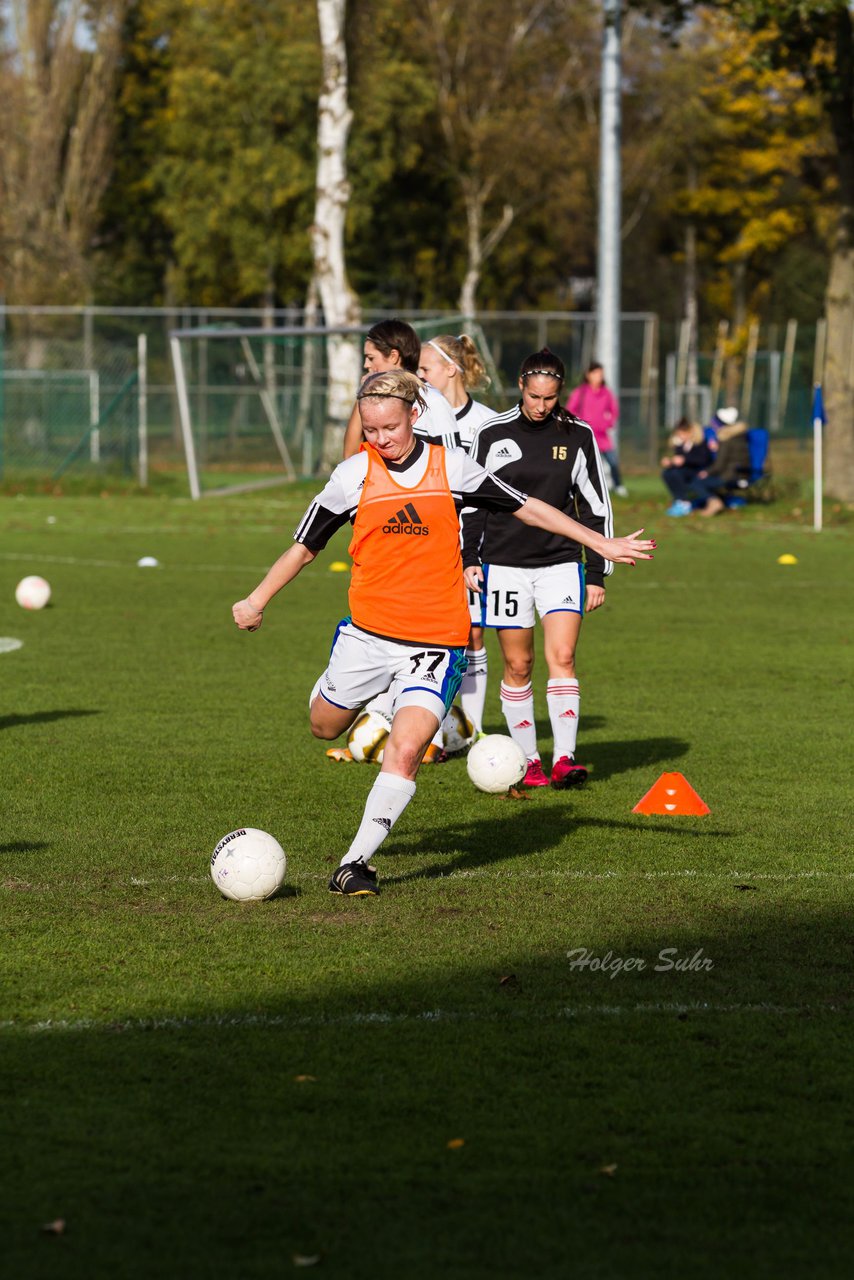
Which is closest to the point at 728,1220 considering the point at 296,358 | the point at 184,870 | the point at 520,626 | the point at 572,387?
the point at 184,870

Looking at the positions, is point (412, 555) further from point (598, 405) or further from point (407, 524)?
point (598, 405)

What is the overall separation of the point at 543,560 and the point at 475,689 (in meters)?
1.15

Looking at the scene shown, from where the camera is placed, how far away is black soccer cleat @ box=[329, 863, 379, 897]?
6.61 m

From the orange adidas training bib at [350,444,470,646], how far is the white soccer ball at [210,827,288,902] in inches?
35.8

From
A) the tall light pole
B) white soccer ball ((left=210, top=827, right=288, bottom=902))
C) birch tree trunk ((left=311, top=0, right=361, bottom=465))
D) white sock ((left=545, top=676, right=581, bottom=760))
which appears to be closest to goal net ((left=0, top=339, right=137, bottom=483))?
birch tree trunk ((left=311, top=0, right=361, bottom=465))

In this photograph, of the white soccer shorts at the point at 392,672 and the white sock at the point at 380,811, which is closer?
the white sock at the point at 380,811

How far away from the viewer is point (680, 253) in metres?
62.6

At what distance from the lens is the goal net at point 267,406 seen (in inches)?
1260

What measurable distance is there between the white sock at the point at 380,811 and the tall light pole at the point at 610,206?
75.3 feet

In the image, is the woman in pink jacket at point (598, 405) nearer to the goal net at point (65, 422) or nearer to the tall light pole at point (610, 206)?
the tall light pole at point (610, 206)

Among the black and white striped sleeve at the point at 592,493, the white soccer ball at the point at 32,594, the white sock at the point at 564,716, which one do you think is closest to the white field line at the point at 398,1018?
the white sock at the point at 564,716

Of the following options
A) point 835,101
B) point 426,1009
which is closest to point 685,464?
point 835,101

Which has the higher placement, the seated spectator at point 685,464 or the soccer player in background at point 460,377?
the soccer player in background at point 460,377

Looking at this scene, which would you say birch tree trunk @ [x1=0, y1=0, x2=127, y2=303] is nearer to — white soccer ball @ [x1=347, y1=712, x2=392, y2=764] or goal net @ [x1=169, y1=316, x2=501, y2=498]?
goal net @ [x1=169, y1=316, x2=501, y2=498]
